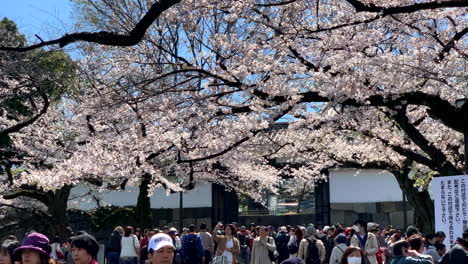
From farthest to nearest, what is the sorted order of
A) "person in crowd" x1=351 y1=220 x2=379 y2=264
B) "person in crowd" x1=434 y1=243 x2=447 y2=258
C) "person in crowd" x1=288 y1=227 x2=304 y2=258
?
"person in crowd" x1=288 y1=227 x2=304 y2=258
"person in crowd" x1=351 y1=220 x2=379 y2=264
"person in crowd" x1=434 y1=243 x2=447 y2=258

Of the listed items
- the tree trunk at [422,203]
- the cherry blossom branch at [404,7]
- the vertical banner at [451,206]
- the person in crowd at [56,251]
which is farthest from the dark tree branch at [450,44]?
the person in crowd at [56,251]

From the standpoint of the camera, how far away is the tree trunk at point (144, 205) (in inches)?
763

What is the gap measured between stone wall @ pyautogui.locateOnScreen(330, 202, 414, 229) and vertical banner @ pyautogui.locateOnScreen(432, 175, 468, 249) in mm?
17258

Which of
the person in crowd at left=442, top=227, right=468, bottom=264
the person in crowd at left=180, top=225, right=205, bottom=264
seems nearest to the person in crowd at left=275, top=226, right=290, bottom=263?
the person in crowd at left=180, top=225, right=205, bottom=264

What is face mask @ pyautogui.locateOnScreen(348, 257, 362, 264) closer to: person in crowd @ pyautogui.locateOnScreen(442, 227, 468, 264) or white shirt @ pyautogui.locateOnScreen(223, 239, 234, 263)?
person in crowd @ pyautogui.locateOnScreen(442, 227, 468, 264)

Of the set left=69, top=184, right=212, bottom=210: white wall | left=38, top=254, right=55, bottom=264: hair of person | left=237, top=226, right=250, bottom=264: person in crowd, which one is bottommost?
left=237, top=226, right=250, bottom=264: person in crowd

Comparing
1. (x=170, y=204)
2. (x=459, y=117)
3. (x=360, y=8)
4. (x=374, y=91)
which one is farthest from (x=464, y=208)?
(x=170, y=204)

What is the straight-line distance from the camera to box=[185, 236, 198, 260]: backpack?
41.7ft

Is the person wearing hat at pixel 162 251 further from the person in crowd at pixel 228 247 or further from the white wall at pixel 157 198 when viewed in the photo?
the white wall at pixel 157 198

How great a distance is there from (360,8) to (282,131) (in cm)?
961

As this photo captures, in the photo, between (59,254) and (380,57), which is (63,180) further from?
(380,57)

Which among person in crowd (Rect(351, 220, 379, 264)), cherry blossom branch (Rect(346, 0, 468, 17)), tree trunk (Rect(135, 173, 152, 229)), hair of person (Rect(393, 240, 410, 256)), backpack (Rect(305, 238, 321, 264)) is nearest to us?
hair of person (Rect(393, 240, 410, 256))

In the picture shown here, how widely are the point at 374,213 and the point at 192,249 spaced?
1731 centimetres

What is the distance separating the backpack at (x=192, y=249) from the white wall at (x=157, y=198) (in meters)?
16.7
